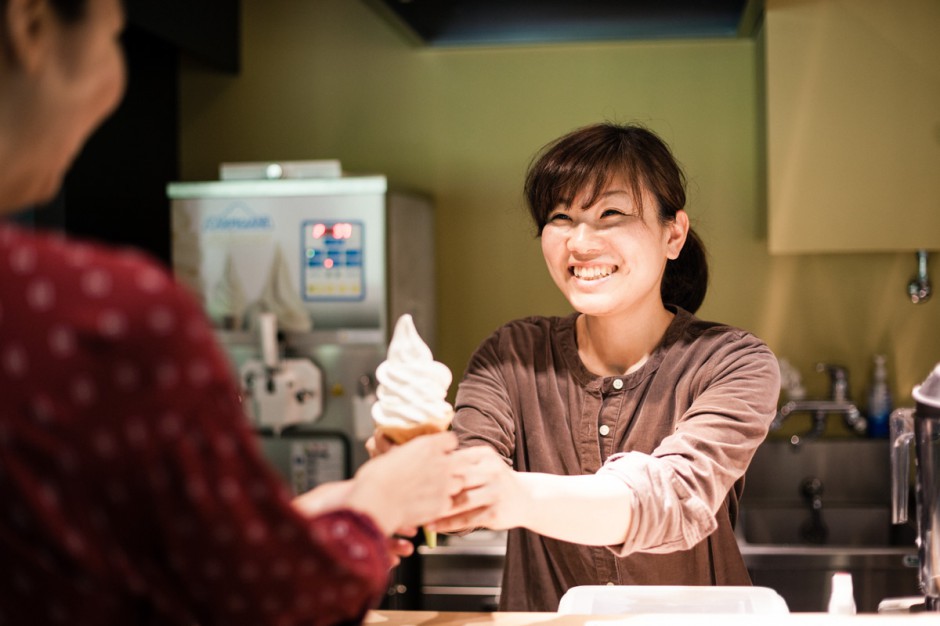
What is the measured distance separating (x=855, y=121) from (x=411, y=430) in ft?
8.33

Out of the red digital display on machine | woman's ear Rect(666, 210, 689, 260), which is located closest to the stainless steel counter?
the red digital display on machine

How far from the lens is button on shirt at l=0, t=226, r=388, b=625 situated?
0.64 meters

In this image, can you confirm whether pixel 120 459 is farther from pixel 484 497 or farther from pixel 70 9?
pixel 484 497

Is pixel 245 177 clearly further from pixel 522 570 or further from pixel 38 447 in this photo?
pixel 38 447

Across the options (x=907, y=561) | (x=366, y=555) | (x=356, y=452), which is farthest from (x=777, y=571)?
(x=366, y=555)

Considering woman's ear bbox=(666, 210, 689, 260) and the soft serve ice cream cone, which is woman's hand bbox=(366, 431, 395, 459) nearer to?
the soft serve ice cream cone

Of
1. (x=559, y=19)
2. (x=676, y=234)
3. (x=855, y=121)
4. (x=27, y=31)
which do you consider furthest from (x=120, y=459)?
(x=855, y=121)

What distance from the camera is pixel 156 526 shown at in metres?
0.68

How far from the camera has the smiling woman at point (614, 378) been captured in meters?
1.56

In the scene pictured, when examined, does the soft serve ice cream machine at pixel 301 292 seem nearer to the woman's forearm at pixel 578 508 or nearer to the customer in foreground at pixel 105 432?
the woman's forearm at pixel 578 508

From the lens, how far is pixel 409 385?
1.33m

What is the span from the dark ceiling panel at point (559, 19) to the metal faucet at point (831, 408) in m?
1.33

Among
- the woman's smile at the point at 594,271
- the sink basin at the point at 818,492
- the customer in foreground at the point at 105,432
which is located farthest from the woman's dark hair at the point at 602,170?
the sink basin at the point at 818,492

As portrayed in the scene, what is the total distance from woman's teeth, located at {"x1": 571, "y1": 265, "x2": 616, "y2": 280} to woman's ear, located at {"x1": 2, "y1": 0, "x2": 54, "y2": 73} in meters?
1.10
